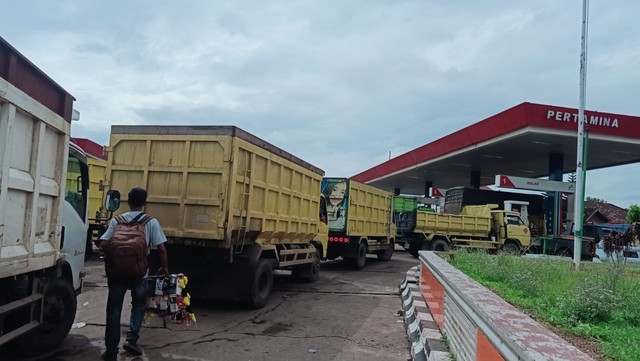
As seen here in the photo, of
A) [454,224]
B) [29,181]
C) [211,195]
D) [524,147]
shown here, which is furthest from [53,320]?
[524,147]

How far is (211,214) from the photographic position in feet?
22.4

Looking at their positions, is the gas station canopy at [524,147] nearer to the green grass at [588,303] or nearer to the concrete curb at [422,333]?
the concrete curb at [422,333]

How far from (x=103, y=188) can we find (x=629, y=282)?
7.13 metres

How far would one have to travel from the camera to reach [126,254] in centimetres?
464

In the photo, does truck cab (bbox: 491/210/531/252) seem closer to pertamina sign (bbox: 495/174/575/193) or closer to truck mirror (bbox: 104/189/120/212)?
pertamina sign (bbox: 495/174/575/193)

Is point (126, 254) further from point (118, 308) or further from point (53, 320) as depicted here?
point (53, 320)

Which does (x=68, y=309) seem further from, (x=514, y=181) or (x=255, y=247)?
(x=514, y=181)

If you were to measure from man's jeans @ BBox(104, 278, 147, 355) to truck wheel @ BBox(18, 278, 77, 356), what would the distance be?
2.06 feet

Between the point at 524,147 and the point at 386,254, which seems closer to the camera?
the point at 386,254

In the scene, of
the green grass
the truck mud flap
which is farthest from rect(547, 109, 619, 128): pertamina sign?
the truck mud flap

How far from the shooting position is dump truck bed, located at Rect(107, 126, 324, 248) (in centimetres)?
683

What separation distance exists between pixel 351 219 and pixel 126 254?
31.2 ft

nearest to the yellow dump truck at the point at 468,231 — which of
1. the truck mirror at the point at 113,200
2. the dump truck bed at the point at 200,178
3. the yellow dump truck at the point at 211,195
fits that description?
the yellow dump truck at the point at 211,195

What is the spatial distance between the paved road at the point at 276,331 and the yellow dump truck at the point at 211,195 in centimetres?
62
